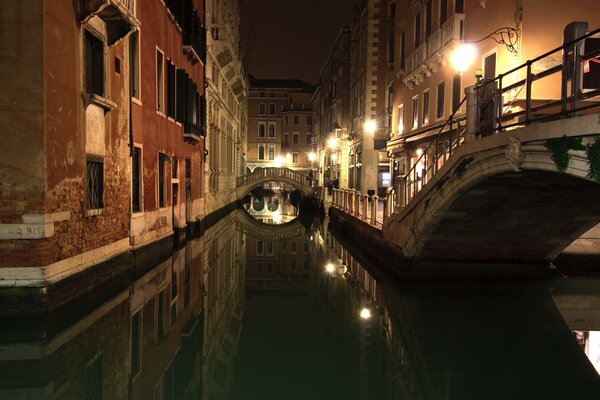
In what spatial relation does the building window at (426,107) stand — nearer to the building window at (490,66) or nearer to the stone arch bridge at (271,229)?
the building window at (490,66)

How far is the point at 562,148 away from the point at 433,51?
9467mm

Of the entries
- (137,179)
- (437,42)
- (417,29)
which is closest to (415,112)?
(417,29)

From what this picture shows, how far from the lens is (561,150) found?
5.45 m

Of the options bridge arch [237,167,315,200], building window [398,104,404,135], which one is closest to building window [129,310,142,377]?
building window [398,104,404,135]

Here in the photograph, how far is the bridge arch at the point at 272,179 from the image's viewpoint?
116 ft

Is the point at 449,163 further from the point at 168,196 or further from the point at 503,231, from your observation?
the point at 168,196

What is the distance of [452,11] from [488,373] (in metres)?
9.99

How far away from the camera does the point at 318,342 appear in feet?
24.1

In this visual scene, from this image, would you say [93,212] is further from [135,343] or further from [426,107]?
[426,107]

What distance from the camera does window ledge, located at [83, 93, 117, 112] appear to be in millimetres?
8008

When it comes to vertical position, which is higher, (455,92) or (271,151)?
(271,151)

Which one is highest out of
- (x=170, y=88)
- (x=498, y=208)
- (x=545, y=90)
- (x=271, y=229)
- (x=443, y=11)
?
(x=443, y=11)

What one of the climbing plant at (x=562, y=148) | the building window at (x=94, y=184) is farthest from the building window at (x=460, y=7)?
the building window at (x=94, y=184)

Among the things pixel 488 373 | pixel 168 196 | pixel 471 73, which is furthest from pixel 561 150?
pixel 168 196
